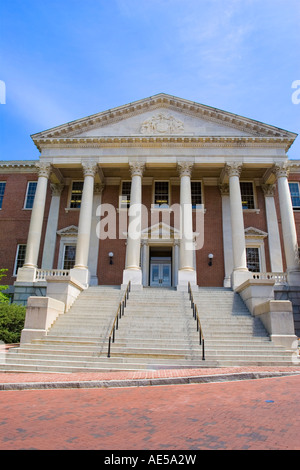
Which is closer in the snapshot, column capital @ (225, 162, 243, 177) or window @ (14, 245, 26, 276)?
column capital @ (225, 162, 243, 177)

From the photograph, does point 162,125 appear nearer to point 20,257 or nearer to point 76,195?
point 76,195

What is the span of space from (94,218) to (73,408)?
20.6m

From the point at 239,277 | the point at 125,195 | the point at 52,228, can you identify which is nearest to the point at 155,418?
the point at 239,277

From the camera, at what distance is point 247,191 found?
26.5 m

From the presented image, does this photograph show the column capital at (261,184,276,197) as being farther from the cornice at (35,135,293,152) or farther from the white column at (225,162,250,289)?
the white column at (225,162,250,289)

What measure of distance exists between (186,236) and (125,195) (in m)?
7.53

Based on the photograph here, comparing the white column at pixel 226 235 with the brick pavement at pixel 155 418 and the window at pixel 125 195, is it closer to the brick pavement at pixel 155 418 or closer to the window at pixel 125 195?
the window at pixel 125 195

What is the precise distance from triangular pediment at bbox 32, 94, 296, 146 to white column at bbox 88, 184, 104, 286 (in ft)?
15.2

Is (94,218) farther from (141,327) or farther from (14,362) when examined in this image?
(14,362)

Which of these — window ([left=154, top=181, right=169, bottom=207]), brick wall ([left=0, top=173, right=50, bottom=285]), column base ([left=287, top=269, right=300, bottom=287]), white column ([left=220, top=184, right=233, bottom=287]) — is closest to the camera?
column base ([left=287, top=269, right=300, bottom=287])

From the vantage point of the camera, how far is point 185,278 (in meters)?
20.0

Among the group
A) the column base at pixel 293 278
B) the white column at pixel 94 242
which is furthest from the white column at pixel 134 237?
the column base at pixel 293 278

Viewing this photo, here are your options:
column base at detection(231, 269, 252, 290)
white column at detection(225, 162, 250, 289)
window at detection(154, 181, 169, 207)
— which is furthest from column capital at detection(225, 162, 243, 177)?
column base at detection(231, 269, 252, 290)

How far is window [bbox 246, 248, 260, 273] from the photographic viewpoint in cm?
2447
